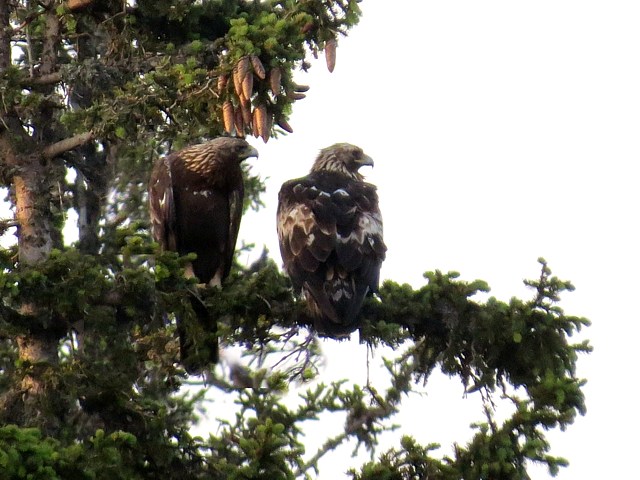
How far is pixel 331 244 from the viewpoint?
329 inches

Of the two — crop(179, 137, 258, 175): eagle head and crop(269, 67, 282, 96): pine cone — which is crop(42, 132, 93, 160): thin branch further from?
crop(269, 67, 282, 96): pine cone

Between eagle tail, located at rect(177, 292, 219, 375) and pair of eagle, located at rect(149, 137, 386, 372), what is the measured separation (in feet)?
0.07

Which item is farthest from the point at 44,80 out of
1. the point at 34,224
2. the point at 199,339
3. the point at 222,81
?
the point at 199,339

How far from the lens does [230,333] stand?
293 inches

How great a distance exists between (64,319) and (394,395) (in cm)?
250

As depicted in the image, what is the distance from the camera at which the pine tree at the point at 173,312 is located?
6.63m

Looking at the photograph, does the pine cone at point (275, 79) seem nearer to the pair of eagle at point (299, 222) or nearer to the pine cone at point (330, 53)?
the pine cone at point (330, 53)

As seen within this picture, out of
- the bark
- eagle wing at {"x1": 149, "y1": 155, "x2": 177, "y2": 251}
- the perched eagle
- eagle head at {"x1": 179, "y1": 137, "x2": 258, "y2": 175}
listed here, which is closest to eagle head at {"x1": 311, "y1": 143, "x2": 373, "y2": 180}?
eagle head at {"x1": 179, "y1": 137, "x2": 258, "y2": 175}

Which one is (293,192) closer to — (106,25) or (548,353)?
(106,25)

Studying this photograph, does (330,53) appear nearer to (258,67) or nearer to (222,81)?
(258,67)

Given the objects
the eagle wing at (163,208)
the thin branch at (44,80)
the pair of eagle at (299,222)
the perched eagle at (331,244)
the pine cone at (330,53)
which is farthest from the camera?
the eagle wing at (163,208)

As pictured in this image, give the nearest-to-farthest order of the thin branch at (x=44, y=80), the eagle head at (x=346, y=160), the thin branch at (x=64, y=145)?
the thin branch at (x=64, y=145), the thin branch at (x=44, y=80), the eagle head at (x=346, y=160)

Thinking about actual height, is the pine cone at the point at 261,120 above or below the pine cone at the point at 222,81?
below

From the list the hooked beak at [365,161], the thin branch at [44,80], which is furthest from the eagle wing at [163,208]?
the hooked beak at [365,161]
